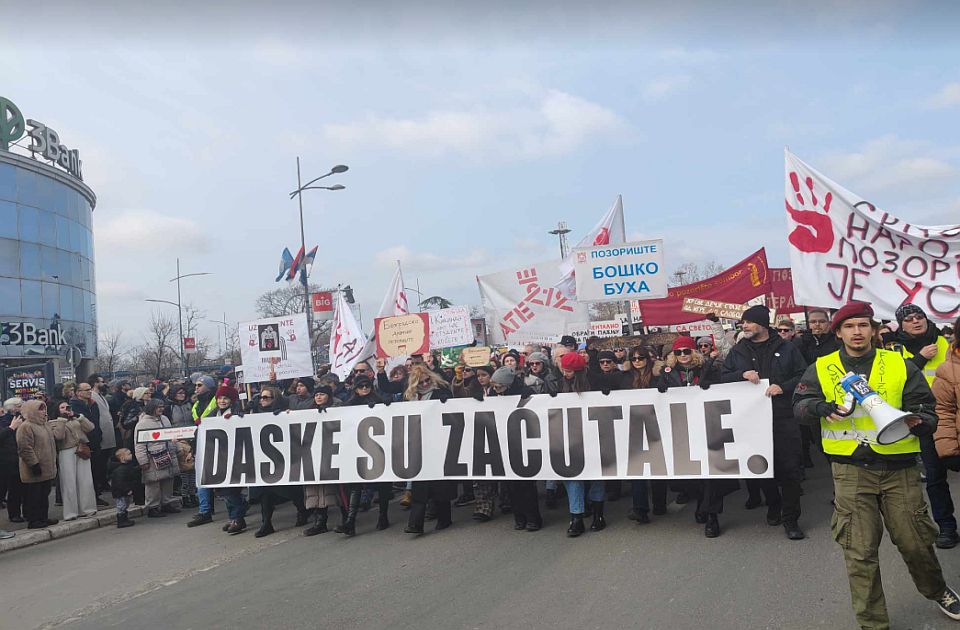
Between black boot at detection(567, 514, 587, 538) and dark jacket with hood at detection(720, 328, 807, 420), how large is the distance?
1.83 metres

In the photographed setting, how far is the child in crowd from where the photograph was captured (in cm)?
906

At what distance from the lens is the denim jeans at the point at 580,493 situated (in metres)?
6.84

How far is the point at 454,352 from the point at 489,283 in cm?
1119

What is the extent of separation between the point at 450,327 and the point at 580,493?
758 cm

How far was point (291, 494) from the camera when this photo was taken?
322 inches

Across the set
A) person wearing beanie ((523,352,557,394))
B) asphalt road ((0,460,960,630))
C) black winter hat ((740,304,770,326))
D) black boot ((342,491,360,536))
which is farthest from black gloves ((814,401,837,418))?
black boot ((342,491,360,536))

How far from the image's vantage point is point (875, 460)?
12.8 ft

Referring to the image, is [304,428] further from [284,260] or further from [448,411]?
[284,260]

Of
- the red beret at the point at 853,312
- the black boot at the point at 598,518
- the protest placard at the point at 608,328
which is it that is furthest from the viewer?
the protest placard at the point at 608,328

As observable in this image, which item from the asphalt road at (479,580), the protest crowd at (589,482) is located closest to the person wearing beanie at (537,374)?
the protest crowd at (589,482)

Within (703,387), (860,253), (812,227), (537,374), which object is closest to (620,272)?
(537,374)

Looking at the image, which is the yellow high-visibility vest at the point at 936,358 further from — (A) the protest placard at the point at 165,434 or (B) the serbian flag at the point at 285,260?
(B) the serbian flag at the point at 285,260

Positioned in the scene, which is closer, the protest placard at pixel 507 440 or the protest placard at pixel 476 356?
the protest placard at pixel 507 440

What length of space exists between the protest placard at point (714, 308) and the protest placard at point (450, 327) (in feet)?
13.1
